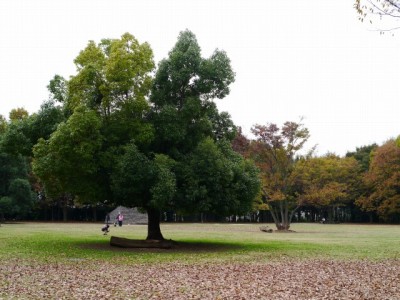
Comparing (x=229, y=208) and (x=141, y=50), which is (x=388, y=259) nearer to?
(x=229, y=208)

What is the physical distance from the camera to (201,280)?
46.3 feet

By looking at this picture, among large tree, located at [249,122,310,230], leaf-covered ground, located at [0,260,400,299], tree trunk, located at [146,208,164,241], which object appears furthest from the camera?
large tree, located at [249,122,310,230]

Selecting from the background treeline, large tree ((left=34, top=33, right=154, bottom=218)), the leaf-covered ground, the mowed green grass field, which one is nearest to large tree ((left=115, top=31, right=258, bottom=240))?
the background treeline

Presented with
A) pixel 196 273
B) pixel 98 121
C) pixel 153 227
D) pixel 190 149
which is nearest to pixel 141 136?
pixel 98 121

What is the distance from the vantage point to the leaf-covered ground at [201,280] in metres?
11.8

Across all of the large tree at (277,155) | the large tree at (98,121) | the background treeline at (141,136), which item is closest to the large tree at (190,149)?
the background treeline at (141,136)

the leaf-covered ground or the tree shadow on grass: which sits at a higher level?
the leaf-covered ground

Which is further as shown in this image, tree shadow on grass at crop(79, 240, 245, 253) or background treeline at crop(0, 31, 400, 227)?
tree shadow on grass at crop(79, 240, 245, 253)

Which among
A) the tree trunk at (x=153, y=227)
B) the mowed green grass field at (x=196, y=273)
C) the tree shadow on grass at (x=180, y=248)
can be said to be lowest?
the tree shadow on grass at (x=180, y=248)

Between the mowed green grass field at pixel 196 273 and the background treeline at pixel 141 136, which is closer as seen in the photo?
the mowed green grass field at pixel 196 273

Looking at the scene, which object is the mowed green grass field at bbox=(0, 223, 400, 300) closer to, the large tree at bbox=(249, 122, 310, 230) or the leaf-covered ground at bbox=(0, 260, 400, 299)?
the leaf-covered ground at bbox=(0, 260, 400, 299)

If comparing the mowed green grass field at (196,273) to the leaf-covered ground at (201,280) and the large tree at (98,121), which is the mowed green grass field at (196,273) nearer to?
the leaf-covered ground at (201,280)

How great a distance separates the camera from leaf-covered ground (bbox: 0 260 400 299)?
465 inches

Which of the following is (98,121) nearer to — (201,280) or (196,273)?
(196,273)
